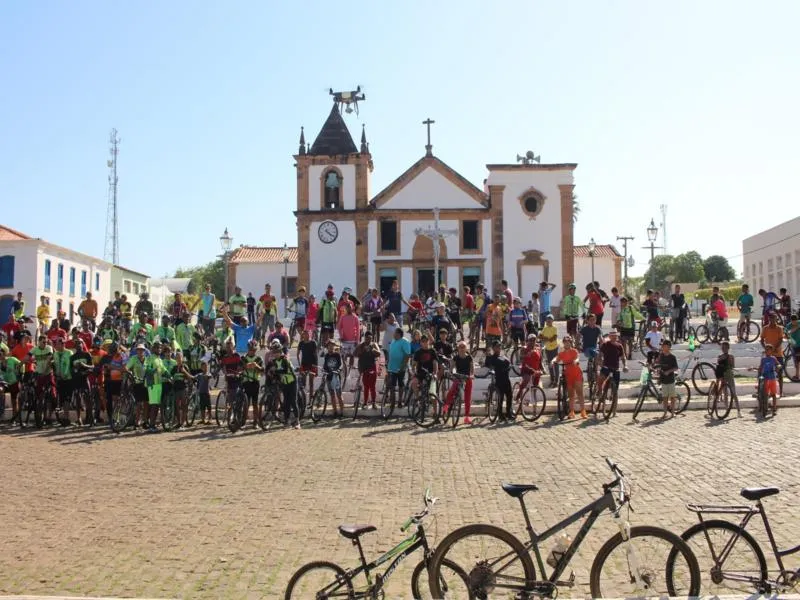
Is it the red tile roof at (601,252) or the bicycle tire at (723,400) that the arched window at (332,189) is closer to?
the red tile roof at (601,252)

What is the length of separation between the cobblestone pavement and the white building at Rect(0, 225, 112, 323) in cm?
3149

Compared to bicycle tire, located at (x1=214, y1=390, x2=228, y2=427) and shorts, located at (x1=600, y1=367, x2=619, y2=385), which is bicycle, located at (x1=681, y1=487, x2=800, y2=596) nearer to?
shorts, located at (x1=600, y1=367, x2=619, y2=385)

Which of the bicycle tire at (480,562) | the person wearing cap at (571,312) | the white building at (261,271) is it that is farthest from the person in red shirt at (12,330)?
the white building at (261,271)

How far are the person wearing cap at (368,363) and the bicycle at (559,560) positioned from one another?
10596 millimetres

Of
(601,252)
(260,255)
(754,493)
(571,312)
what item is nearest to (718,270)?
(601,252)

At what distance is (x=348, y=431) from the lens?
1473cm

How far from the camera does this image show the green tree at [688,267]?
296 feet

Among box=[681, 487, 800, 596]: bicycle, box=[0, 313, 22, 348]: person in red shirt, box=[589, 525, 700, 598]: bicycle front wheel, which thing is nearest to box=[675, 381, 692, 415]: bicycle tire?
box=[681, 487, 800, 596]: bicycle

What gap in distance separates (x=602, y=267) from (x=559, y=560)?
45971 millimetres

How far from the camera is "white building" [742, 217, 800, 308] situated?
43.7m

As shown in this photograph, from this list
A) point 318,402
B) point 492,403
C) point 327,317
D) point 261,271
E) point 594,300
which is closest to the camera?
point 492,403

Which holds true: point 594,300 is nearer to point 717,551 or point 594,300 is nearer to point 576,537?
point 717,551

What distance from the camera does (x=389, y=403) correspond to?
643 inches

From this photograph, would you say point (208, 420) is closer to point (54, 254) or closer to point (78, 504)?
point (78, 504)
